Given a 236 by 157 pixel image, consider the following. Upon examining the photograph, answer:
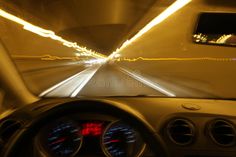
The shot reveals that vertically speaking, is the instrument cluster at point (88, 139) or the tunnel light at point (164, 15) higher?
the tunnel light at point (164, 15)

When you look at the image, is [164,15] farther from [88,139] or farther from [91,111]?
[91,111]

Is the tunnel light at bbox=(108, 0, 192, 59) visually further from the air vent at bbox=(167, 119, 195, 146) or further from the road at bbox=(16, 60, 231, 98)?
the air vent at bbox=(167, 119, 195, 146)

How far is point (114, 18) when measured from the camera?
436cm

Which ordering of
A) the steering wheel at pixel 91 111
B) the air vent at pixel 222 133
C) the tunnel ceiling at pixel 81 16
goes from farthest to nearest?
the tunnel ceiling at pixel 81 16 → the air vent at pixel 222 133 → the steering wheel at pixel 91 111

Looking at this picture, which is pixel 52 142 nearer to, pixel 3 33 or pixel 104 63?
pixel 3 33

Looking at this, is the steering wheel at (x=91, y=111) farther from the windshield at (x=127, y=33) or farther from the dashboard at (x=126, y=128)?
the windshield at (x=127, y=33)

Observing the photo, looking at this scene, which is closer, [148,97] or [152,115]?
[152,115]

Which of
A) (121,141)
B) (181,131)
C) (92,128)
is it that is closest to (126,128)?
(121,141)

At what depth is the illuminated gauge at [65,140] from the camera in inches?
108

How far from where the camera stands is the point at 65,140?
2.83 metres

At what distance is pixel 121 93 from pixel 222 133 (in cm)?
151

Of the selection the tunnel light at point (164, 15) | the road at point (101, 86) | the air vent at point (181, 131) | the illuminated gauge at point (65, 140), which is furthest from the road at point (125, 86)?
the illuminated gauge at point (65, 140)

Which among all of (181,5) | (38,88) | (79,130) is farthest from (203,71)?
(79,130)

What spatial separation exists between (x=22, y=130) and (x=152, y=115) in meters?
1.46
